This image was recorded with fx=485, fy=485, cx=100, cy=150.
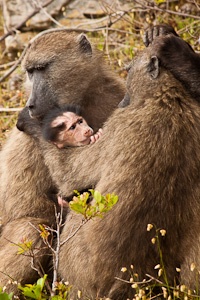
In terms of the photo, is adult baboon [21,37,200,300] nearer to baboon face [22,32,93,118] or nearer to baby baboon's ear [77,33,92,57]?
baboon face [22,32,93,118]

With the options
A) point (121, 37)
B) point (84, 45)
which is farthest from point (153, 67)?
point (121, 37)

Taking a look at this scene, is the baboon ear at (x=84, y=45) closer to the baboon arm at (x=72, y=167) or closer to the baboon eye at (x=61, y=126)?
the baboon eye at (x=61, y=126)

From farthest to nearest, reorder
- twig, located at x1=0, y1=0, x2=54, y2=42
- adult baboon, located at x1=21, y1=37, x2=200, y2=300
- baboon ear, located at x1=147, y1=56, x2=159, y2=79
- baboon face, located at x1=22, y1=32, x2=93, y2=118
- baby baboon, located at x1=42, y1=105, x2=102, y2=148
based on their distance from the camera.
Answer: twig, located at x1=0, y1=0, x2=54, y2=42 < baboon face, located at x1=22, y1=32, x2=93, y2=118 < baby baboon, located at x1=42, y1=105, x2=102, y2=148 < baboon ear, located at x1=147, y1=56, x2=159, y2=79 < adult baboon, located at x1=21, y1=37, x2=200, y2=300

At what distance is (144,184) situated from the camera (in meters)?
2.71

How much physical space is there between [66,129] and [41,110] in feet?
0.83

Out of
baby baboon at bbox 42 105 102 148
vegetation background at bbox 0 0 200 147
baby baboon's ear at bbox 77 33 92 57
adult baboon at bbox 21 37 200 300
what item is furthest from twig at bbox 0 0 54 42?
adult baboon at bbox 21 37 200 300

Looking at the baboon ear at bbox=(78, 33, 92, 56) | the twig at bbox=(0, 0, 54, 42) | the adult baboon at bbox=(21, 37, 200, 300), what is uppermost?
the twig at bbox=(0, 0, 54, 42)

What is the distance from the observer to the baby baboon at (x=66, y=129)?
3.53 meters

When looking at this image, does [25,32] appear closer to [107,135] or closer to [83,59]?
[83,59]

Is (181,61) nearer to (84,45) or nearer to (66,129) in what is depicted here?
(66,129)

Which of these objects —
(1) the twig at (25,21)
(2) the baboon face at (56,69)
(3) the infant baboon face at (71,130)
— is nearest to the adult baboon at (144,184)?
(3) the infant baboon face at (71,130)

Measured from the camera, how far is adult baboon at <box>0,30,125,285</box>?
11.2 feet

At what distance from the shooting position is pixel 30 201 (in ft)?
11.9

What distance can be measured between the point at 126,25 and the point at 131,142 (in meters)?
4.34
